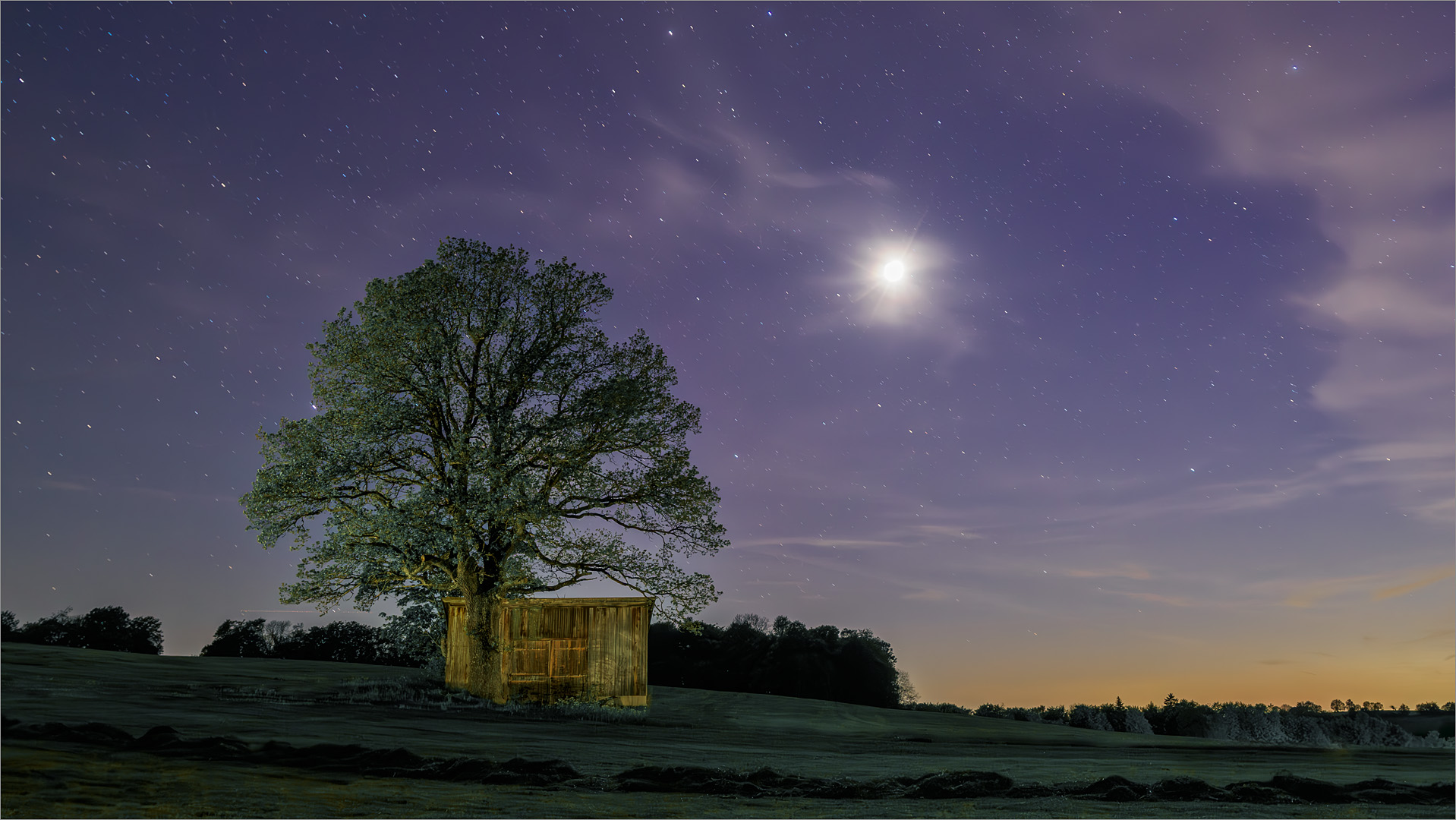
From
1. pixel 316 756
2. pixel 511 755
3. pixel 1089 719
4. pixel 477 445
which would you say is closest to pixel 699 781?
pixel 511 755

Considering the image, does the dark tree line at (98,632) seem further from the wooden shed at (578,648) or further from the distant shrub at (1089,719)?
the distant shrub at (1089,719)

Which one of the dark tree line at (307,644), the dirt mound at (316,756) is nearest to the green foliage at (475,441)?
the dirt mound at (316,756)

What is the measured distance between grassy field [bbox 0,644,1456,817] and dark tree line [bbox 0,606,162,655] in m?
25.1

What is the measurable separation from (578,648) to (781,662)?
37.2 metres

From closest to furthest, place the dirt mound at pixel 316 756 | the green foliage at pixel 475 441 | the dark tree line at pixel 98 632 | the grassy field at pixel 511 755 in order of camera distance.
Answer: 1. the grassy field at pixel 511 755
2. the dirt mound at pixel 316 756
3. the green foliage at pixel 475 441
4. the dark tree line at pixel 98 632

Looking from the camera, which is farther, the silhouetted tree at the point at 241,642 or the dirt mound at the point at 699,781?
the silhouetted tree at the point at 241,642

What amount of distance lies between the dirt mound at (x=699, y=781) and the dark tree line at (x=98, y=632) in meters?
55.5

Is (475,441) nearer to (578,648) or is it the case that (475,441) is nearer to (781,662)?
(578,648)

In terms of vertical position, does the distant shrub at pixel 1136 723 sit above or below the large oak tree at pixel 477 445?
below

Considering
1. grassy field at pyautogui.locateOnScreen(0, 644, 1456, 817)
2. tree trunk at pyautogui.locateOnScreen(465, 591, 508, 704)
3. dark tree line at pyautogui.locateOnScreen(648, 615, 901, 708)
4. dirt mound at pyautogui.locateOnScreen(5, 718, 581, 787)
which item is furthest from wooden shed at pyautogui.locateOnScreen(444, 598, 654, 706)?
dark tree line at pyautogui.locateOnScreen(648, 615, 901, 708)

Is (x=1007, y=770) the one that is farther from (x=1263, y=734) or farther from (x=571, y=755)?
(x=1263, y=734)

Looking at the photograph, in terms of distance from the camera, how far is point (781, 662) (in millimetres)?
69688

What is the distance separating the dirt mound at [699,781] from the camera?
498 inches

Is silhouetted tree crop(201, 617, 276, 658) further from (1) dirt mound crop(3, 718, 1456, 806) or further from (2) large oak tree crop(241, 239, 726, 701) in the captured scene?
(1) dirt mound crop(3, 718, 1456, 806)
